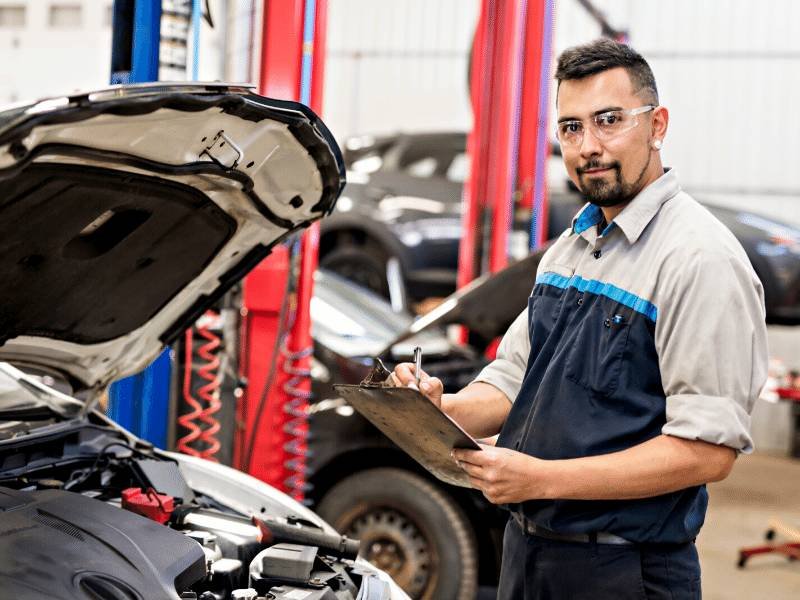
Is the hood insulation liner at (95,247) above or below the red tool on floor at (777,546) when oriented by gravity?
above

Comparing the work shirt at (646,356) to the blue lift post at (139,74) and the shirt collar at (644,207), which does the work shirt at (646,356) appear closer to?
the shirt collar at (644,207)

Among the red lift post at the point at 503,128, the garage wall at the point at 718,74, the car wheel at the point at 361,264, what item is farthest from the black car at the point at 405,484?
the garage wall at the point at 718,74

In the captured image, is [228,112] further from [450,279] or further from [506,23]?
[450,279]

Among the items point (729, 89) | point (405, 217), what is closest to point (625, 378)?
point (405, 217)

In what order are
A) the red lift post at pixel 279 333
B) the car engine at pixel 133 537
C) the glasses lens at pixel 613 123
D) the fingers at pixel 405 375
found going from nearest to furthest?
the car engine at pixel 133 537, the glasses lens at pixel 613 123, the fingers at pixel 405 375, the red lift post at pixel 279 333

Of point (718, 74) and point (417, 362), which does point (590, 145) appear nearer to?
point (417, 362)

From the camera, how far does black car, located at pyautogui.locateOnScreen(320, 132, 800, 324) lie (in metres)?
8.27

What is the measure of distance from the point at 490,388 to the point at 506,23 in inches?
159

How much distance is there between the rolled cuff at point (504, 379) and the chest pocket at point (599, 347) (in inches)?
11.4

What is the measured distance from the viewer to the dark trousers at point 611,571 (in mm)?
1847

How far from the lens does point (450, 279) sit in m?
8.23

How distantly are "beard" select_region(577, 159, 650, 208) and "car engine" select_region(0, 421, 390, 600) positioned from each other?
3.16 ft

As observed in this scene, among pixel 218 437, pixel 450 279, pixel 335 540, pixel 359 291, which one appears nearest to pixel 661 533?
pixel 335 540

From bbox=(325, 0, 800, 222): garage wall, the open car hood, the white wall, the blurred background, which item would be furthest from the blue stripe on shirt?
the white wall
